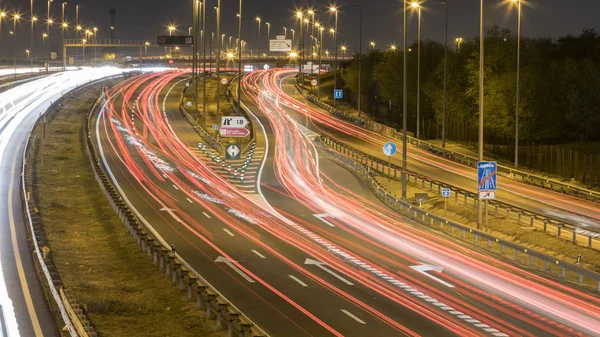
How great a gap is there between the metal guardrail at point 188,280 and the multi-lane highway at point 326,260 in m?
0.94

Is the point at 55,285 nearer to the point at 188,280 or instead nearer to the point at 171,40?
the point at 188,280

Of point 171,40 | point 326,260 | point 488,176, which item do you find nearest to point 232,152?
point 488,176

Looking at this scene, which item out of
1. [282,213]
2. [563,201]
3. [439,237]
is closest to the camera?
[439,237]

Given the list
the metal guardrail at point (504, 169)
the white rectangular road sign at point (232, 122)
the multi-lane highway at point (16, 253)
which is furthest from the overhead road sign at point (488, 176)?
the white rectangular road sign at point (232, 122)

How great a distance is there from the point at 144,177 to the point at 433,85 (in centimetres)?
6049

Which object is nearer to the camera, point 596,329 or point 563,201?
point 596,329

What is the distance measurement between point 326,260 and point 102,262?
832 centimetres

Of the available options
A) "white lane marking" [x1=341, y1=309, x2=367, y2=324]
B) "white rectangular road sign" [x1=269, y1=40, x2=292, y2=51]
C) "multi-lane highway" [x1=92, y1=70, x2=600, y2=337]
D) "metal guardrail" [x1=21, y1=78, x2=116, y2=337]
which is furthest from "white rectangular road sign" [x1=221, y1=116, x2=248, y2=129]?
"white rectangular road sign" [x1=269, y1=40, x2=292, y2=51]

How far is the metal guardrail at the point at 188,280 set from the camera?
70.0 feet

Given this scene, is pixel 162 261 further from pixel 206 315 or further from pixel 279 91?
pixel 279 91

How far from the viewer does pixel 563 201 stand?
50562 millimetres

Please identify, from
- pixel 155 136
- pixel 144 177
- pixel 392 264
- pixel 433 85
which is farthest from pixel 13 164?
pixel 433 85

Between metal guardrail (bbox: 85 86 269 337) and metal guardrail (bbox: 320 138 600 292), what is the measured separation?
449 inches

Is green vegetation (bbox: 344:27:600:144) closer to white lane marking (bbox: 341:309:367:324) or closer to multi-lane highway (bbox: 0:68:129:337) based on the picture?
multi-lane highway (bbox: 0:68:129:337)
